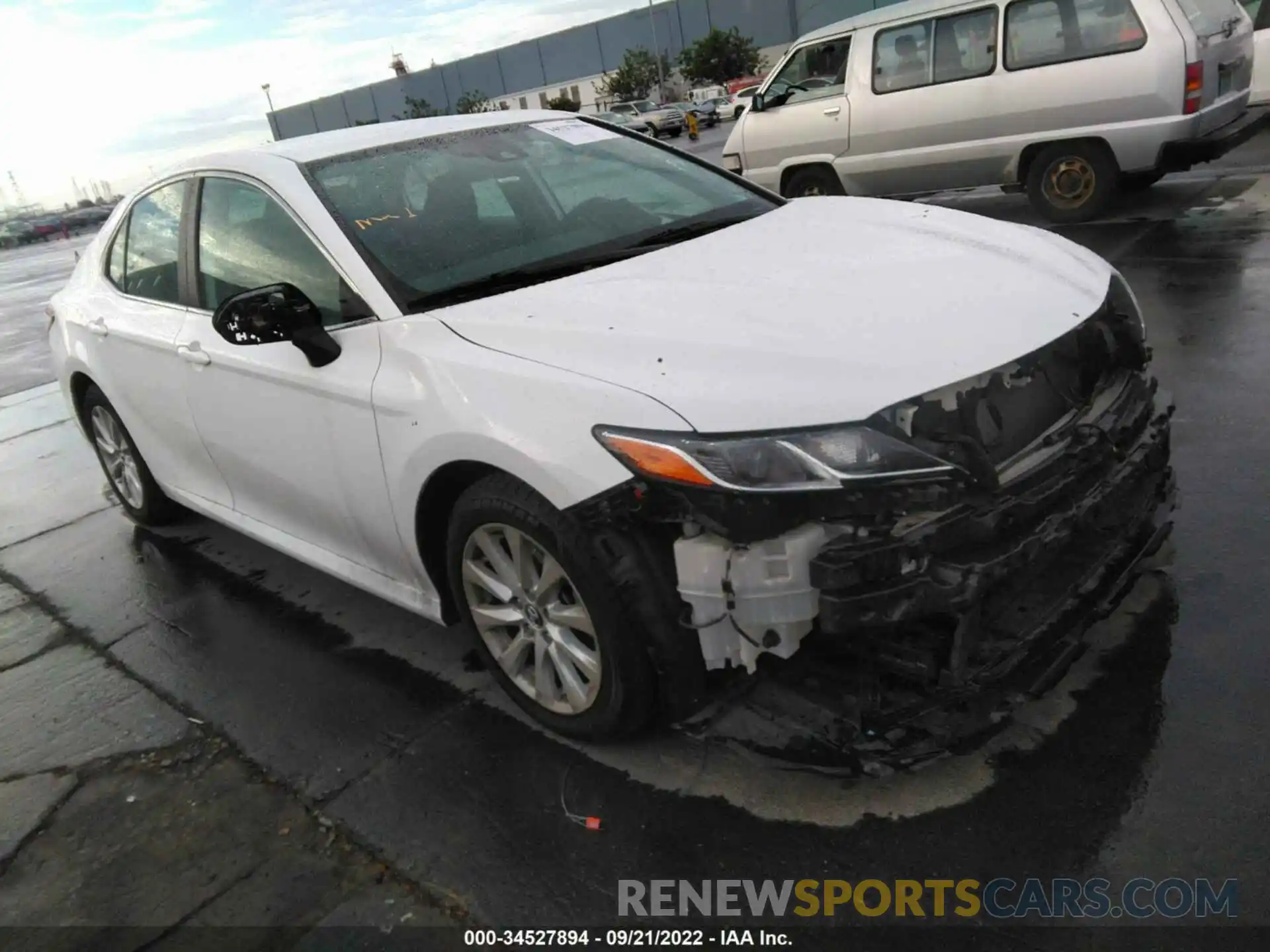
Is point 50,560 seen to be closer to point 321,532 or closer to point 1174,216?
point 321,532

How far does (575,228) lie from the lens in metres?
3.28

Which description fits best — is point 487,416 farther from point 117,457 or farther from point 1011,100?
point 1011,100

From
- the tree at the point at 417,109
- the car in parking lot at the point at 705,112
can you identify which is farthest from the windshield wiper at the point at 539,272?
the tree at the point at 417,109

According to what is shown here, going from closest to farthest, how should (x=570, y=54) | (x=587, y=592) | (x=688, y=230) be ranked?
1. (x=587, y=592)
2. (x=688, y=230)
3. (x=570, y=54)

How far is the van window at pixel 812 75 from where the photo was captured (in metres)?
8.97

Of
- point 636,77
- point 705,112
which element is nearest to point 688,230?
point 705,112

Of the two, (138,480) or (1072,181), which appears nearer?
(138,480)

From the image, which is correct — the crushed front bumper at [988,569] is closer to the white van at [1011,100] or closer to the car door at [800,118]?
the white van at [1011,100]

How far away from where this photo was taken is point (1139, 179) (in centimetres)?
790

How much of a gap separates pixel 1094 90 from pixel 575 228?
6017 millimetres

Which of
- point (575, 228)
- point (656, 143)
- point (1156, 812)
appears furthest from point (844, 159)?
point (1156, 812)

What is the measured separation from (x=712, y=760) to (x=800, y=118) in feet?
25.9

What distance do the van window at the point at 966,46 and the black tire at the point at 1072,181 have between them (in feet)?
2.98

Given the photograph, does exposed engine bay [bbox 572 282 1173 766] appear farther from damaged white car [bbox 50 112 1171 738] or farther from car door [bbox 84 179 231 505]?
car door [bbox 84 179 231 505]
